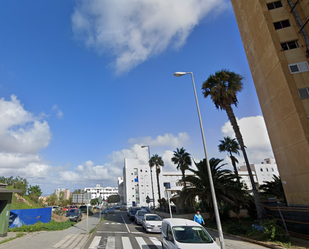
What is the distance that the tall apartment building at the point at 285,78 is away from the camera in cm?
1520

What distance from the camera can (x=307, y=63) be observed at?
672 inches


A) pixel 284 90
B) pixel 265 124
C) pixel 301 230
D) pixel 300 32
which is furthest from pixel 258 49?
pixel 301 230

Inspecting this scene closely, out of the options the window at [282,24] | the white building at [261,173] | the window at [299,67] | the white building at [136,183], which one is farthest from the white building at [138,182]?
the window at [282,24]

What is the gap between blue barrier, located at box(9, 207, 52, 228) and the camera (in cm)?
1688

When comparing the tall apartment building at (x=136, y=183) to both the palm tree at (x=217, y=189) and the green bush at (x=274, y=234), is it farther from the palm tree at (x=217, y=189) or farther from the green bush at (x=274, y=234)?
the green bush at (x=274, y=234)

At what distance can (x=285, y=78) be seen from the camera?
16.3 metres

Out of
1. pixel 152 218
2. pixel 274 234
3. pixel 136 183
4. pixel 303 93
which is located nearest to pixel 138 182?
pixel 136 183

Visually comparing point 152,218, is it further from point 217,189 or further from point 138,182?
point 138,182

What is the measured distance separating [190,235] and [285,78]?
15.2 m

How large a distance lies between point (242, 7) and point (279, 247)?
23.7m

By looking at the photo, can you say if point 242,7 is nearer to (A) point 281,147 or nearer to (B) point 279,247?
(A) point 281,147

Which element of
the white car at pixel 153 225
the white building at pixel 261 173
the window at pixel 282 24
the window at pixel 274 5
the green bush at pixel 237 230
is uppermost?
the window at pixel 274 5

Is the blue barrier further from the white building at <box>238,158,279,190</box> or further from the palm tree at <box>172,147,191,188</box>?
the white building at <box>238,158,279,190</box>

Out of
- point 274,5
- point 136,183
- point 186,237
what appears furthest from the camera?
point 136,183
